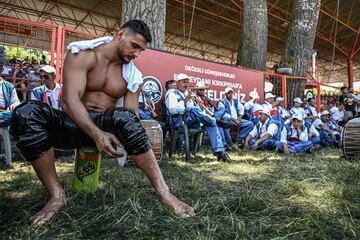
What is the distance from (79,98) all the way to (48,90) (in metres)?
2.88

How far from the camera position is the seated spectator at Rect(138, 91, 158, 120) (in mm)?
4621

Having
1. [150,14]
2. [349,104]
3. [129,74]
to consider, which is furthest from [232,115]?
[349,104]

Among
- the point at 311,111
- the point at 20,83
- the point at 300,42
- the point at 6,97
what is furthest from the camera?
the point at 300,42

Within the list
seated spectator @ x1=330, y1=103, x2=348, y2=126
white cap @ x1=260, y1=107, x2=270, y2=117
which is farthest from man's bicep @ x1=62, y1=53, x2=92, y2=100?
seated spectator @ x1=330, y1=103, x2=348, y2=126

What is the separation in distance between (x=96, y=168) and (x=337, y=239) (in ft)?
5.11

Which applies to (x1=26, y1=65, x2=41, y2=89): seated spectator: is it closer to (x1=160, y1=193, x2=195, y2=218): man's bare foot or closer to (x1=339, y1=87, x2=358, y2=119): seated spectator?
(x1=160, y1=193, x2=195, y2=218): man's bare foot

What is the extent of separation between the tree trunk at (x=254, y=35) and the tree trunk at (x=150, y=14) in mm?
2984

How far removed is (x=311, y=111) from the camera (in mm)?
7906

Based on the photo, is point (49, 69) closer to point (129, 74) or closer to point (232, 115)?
point (129, 74)

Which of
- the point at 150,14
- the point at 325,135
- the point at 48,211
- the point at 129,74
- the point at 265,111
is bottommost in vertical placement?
the point at 48,211

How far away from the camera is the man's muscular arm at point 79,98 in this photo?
70.0 inches

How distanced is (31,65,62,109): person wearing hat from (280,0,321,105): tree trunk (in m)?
5.62

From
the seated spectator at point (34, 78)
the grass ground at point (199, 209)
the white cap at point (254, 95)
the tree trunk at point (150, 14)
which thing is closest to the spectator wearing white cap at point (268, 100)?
the white cap at point (254, 95)

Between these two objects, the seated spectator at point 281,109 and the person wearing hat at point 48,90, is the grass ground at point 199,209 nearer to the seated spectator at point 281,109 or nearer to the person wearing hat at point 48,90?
the person wearing hat at point 48,90
